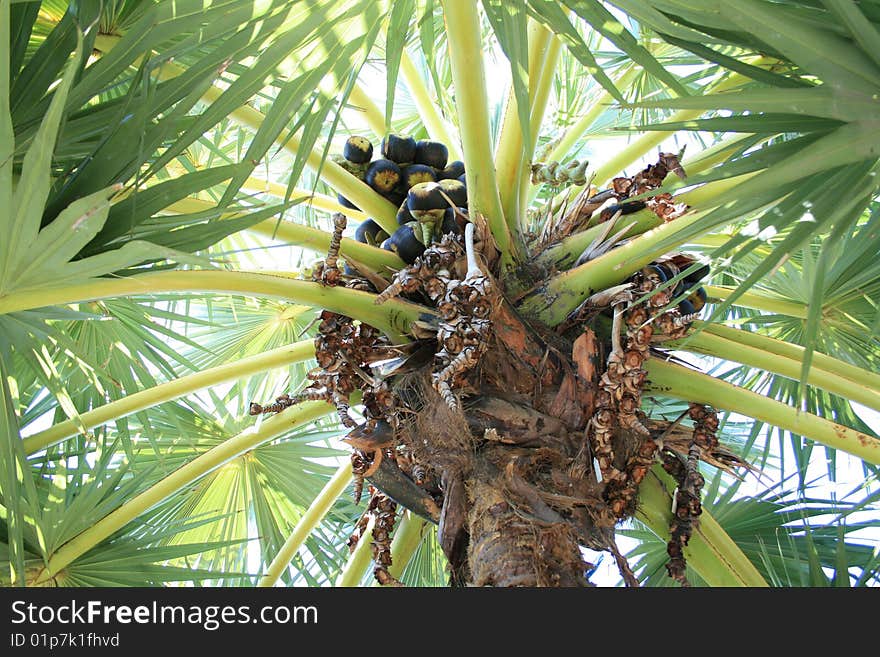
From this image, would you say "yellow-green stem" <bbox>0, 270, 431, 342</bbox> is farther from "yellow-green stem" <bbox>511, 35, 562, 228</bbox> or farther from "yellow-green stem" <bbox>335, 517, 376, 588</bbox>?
"yellow-green stem" <bbox>335, 517, 376, 588</bbox>

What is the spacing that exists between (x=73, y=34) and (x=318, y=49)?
22.4 inches

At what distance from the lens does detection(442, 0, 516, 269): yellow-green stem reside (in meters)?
2.08

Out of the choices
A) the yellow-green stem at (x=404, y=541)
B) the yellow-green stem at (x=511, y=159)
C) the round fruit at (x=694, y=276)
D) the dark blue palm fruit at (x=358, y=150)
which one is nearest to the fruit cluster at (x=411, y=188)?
the dark blue palm fruit at (x=358, y=150)

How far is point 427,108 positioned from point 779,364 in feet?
5.89

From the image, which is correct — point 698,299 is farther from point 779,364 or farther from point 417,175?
point 417,175

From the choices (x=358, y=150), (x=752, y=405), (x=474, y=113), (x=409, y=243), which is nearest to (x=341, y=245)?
(x=409, y=243)

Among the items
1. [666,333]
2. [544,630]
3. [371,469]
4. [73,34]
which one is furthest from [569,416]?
[73,34]

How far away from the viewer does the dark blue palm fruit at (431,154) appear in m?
3.16

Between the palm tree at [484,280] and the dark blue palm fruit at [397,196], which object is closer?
the palm tree at [484,280]

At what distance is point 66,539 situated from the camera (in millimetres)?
2764

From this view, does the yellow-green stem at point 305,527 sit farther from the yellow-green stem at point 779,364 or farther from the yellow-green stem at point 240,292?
the yellow-green stem at point 779,364

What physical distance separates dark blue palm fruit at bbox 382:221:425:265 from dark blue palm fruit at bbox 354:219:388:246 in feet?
1.02

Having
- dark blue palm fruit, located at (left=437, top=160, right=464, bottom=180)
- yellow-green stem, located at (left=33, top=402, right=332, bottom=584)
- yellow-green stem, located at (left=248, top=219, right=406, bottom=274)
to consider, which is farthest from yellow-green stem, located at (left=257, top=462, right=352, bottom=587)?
dark blue palm fruit, located at (left=437, top=160, right=464, bottom=180)

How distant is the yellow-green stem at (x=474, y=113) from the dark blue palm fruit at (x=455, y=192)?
0.29 meters
